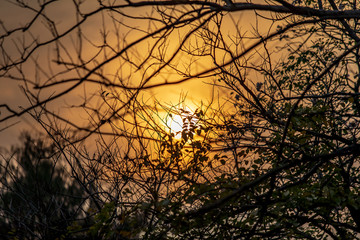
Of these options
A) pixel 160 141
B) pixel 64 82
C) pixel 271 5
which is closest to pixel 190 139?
pixel 160 141

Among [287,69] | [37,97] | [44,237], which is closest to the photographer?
[37,97]

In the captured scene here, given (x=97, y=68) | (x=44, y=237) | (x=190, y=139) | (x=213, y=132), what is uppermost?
(x=213, y=132)

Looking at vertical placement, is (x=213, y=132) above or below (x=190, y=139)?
above

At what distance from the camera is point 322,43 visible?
13039 millimetres

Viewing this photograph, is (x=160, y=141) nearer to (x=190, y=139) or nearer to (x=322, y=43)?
(x=190, y=139)

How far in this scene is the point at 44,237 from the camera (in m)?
8.66

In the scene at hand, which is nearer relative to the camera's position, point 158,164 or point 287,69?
point 158,164

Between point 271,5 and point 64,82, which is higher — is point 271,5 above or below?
above

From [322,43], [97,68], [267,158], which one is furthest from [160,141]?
[322,43]

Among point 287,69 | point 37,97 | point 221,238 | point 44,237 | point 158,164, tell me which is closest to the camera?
point 37,97

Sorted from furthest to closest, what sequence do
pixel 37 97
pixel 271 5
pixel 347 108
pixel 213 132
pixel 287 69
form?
pixel 287 69 → pixel 347 108 → pixel 213 132 → pixel 271 5 → pixel 37 97

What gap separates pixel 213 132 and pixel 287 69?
4.66 metres

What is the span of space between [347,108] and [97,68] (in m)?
9.18

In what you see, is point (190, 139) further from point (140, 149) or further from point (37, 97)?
point (37, 97)
